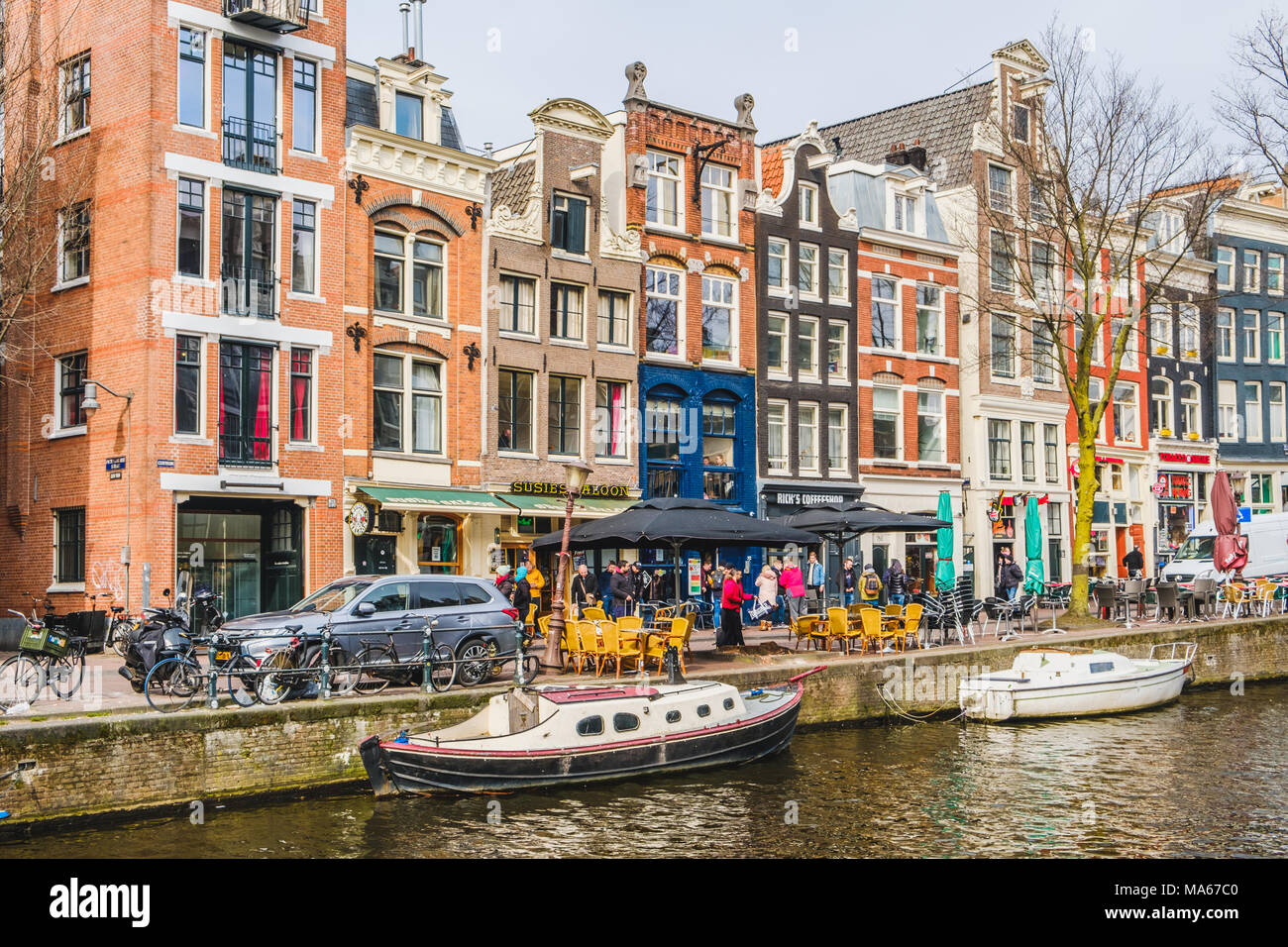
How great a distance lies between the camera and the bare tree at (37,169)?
93.4 feet

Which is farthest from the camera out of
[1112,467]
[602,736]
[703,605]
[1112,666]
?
[1112,467]

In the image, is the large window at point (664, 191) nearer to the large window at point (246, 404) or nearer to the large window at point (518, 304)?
the large window at point (518, 304)

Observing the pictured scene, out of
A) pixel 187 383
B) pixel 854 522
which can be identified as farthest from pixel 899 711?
pixel 187 383

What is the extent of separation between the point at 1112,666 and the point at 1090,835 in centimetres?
1116

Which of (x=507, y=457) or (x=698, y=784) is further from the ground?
(x=507, y=457)

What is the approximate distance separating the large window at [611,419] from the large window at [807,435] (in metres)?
6.77

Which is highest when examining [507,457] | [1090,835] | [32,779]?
[507,457]

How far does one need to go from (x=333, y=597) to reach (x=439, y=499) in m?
10.1

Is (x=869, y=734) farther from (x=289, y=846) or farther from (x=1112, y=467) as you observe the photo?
(x=1112, y=467)

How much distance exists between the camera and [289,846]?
15.8m

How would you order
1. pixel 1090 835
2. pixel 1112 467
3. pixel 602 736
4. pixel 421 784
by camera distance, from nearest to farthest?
pixel 1090 835 < pixel 421 784 < pixel 602 736 < pixel 1112 467

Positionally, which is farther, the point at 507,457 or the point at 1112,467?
the point at 1112,467

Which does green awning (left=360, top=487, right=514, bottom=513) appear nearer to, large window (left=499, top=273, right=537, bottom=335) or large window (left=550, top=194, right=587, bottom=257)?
large window (left=499, top=273, right=537, bottom=335)

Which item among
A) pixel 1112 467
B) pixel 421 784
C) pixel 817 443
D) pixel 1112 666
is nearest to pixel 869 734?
pixel 1112 666
